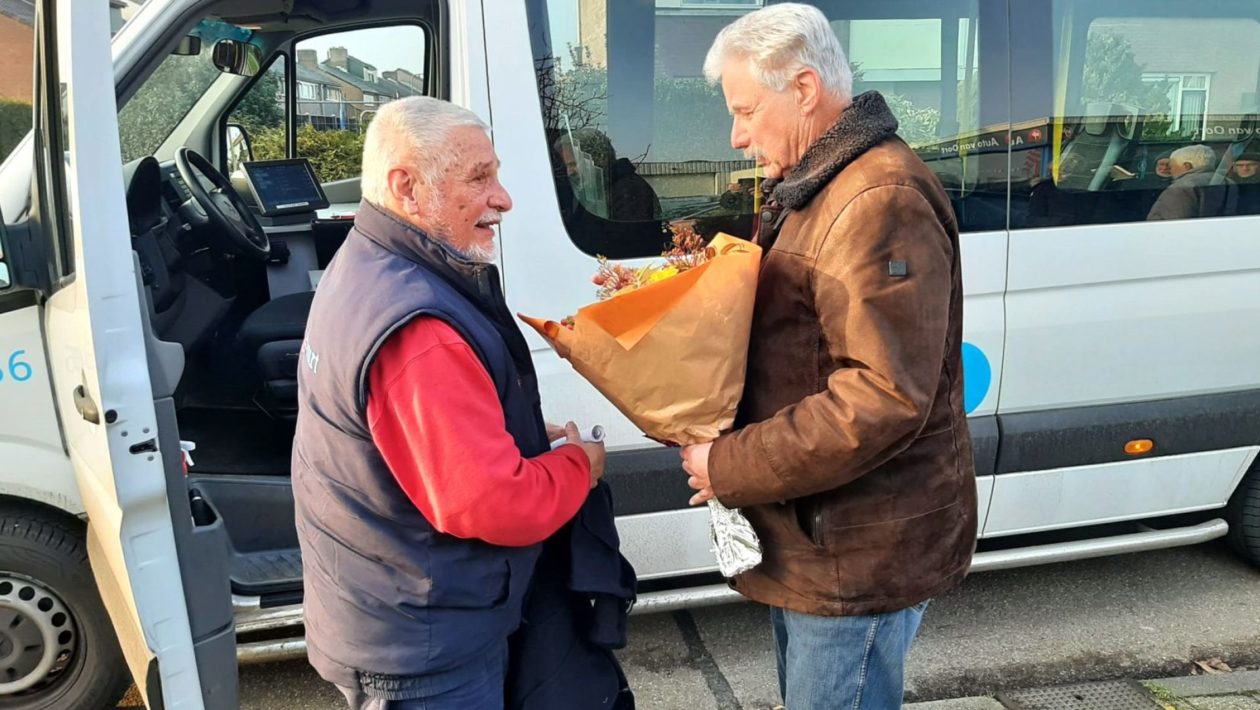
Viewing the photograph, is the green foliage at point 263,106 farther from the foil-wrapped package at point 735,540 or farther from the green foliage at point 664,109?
the foil-wrapped package at point 735,540

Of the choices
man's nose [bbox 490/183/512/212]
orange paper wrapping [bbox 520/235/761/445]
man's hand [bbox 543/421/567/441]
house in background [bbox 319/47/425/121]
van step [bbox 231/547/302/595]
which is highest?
house in background [bbox 319/47/425/121]

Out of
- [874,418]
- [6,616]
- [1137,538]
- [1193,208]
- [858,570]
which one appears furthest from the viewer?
[1137,538]

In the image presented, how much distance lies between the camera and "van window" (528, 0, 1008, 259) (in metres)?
2.47

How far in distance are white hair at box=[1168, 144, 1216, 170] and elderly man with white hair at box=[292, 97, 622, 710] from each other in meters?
2.42

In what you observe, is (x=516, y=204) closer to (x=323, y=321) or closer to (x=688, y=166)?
(x=688, y=166)

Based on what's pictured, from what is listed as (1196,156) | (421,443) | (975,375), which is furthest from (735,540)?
(1196,156)

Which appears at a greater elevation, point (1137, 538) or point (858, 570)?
point (858, 570)

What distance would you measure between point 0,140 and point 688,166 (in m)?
1.78

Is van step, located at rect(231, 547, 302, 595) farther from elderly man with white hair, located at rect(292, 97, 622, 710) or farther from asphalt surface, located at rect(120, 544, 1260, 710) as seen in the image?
elderly man with white hair, located at rect(292, 97, 622, 710)

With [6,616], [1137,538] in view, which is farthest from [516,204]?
[1137,538]

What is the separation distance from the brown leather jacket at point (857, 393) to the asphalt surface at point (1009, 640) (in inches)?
52.4

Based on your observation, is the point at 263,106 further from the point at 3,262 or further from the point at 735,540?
the point at 735,540

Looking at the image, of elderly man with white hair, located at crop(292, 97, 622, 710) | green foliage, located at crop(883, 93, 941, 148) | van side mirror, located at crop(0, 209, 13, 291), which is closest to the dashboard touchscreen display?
van side mirror, located at crop(0, 209, 13, 291)

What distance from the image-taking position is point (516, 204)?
247 cm
